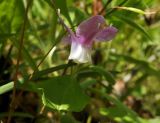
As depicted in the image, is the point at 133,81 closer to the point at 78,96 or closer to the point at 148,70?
the point at 148,70

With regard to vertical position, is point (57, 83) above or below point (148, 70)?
above

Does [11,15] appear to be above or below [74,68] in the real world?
above

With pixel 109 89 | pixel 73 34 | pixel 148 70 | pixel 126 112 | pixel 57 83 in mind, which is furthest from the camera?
pixel 148 70

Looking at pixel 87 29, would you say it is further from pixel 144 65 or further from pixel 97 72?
pixel 144 65

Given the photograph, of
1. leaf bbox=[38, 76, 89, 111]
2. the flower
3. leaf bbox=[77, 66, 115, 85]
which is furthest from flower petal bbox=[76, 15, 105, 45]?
leaf bbox=[77, 66, 115, 85]

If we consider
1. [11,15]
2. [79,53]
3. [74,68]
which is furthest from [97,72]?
[79,53]

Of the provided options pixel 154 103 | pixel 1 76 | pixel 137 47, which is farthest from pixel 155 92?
pixel 1 76
